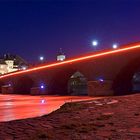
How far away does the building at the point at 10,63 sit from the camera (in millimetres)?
134000

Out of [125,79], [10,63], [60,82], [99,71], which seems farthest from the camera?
[10,63]

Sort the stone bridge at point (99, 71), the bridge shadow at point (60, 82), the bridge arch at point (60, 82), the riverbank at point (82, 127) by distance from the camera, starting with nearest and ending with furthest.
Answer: the riverbank at point (82, 127) → the stone bridge at point (99, 71) → the bridge arch at point (60, 82) → the bridge shadow at point (60, 82)

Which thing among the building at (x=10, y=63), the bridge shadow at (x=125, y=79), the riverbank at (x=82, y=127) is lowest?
the riverbank at (x=82, y=127)

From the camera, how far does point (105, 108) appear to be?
1345cm

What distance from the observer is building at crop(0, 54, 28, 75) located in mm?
134000

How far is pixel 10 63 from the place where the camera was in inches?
5438

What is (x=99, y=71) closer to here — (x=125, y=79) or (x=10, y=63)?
(x=125, y=79)

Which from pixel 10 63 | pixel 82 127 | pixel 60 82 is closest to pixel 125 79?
pixel 60 82

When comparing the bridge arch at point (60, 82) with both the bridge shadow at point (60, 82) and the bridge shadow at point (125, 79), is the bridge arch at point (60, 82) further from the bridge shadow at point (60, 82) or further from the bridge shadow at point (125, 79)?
the bridge shadow at point (125, 79)

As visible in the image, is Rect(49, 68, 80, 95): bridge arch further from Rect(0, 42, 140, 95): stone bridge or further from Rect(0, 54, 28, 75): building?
Rect(0, 54, 28, 75): building

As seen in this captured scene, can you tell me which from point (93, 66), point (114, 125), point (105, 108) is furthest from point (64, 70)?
point (114, 125)

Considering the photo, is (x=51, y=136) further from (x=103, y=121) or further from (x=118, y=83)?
(x=118, y=83)

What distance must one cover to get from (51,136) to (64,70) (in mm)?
46458

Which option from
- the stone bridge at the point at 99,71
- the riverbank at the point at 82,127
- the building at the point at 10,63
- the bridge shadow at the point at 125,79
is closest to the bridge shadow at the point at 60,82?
the stone bridge at the point at 99,71
